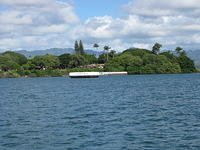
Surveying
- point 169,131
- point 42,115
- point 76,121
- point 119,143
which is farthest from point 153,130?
point 42,115

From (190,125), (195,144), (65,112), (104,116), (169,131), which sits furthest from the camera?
(65,112)

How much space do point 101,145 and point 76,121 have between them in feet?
42.8

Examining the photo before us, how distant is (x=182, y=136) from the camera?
3384 centimetres

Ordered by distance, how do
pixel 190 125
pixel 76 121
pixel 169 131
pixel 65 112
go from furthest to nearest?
pixel 65 112
pixel 76 121
pixel 190 125
pixel 169 131

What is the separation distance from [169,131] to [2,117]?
2303 centimetres

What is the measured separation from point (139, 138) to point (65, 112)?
21076 mm

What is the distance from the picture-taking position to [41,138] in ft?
113

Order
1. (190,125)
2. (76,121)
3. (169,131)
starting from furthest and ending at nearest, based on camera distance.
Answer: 1. (76,121)
2. (190,125)
3. (169,131)

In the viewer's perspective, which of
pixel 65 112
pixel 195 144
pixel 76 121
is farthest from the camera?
pixel 65 112

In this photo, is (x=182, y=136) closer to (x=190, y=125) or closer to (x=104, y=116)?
(x=190, y=125)

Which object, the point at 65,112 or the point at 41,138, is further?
the point at 65,112

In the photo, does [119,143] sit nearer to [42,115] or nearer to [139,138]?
[139,138]

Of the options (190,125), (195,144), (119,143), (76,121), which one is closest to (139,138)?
(119,143)

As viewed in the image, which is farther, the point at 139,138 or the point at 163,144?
the point at 139,138
